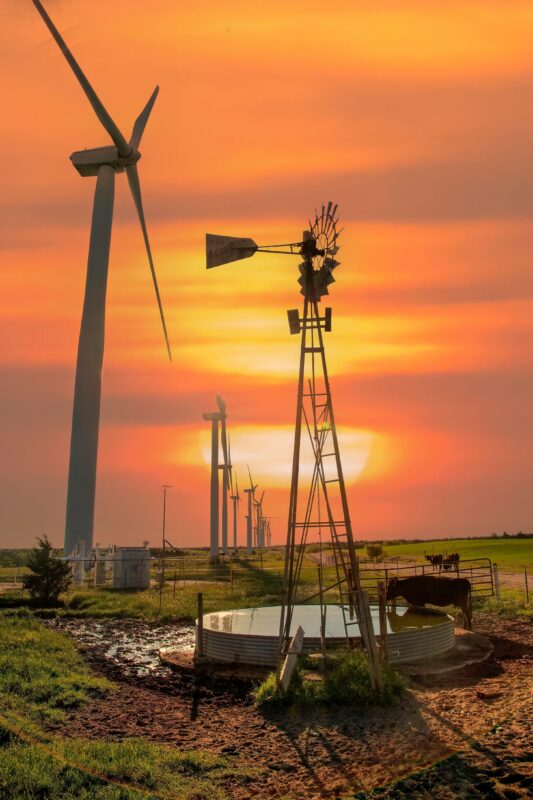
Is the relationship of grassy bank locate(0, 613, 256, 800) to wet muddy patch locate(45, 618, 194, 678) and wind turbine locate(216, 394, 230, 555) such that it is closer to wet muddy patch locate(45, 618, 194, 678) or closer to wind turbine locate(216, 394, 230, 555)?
wet muddy patch locate(45, 618, 194, 678)

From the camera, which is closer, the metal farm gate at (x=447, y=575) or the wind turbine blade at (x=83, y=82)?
the metal farm gate at (x=447, y=575)

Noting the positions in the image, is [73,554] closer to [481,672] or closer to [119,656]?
[119,656]

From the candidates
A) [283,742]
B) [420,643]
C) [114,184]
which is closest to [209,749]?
[283,742]

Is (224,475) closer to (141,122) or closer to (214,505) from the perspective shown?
(214,505)

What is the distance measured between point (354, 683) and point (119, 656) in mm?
10322

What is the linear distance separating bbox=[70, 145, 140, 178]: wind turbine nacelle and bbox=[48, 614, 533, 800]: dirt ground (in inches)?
1833

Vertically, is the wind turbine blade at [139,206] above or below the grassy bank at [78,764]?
above

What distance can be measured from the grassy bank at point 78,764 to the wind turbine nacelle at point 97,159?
4806 cm

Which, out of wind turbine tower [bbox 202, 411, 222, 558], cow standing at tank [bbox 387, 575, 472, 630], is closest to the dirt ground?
cow standing at tank [bbox 387, 575, 472, 630]

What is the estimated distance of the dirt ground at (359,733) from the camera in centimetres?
1202

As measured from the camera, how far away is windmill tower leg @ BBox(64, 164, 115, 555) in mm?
54875

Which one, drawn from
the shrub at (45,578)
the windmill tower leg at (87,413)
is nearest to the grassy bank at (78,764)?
the shrub at (45,578)

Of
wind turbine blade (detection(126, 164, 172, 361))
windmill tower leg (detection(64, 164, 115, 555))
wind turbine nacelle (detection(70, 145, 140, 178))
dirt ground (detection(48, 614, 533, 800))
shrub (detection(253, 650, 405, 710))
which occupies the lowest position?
dirt ground (detection(48, 614, 533, 800))

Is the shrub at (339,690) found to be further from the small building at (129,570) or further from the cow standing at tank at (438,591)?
the small building at (129,570)
